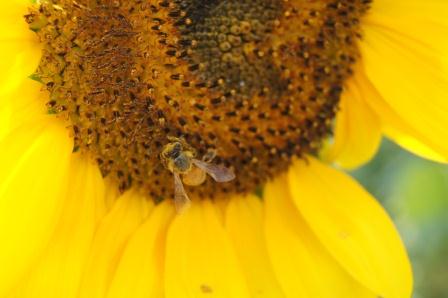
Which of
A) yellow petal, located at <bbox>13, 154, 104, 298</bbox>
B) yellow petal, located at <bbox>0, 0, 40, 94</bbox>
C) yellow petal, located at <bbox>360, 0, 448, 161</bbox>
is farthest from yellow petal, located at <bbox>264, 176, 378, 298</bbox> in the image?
yellow petal, located at <bbox>0, 0, 40, 94</bbox>

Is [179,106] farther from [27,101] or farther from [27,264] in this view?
[27,264]

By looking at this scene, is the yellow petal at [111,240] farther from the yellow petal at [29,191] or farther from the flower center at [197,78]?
the yellow petal at [29,191]

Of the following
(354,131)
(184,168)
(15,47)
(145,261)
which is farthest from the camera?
(354,131)

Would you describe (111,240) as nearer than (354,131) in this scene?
Yes

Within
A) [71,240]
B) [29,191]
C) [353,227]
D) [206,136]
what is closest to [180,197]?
[206,136]

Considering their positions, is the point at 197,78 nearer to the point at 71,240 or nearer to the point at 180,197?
the point at 180,197

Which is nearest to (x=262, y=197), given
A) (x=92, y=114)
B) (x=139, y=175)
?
(x=139, y=175)
